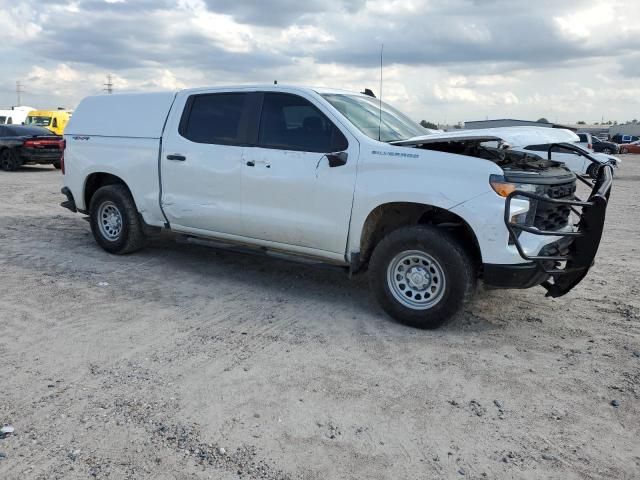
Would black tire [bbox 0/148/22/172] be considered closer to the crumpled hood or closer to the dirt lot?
the dirt lot

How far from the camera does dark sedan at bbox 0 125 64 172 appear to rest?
18281 millimetres

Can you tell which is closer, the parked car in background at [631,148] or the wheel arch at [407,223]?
the wheel arch at [407,223]

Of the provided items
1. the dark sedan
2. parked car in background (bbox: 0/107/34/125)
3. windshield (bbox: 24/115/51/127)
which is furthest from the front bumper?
parked car in background (bbox: 0/107/34/125)

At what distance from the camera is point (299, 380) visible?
13.3ft

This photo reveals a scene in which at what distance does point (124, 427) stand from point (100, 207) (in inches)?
176

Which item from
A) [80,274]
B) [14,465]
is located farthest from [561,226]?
[80,274]

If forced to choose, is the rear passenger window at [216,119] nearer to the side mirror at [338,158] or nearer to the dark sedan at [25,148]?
the side mirror at [338,158]

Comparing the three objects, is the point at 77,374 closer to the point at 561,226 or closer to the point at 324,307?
the point at 324,307

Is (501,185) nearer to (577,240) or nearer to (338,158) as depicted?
(577,240)

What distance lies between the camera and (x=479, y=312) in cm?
551

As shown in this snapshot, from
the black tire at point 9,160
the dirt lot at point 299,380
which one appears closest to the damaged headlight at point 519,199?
the dirt lot at point 299,380

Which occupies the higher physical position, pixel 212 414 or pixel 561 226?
pixel 561 226

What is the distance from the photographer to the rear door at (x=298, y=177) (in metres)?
5.32

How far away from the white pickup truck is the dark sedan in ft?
41.9
